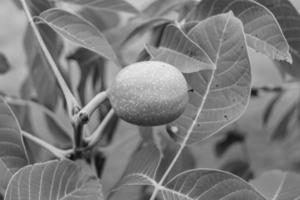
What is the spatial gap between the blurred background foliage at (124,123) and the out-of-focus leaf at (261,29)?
0.83ft

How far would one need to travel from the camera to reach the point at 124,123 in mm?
1693

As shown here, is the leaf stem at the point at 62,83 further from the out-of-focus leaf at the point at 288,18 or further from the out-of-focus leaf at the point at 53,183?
the out-of-focus leaf at the point at 288,18

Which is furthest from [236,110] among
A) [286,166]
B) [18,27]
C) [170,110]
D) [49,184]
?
[18,27]

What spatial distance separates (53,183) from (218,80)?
0.86 feet

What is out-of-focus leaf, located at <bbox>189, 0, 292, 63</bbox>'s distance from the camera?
2.43 feet

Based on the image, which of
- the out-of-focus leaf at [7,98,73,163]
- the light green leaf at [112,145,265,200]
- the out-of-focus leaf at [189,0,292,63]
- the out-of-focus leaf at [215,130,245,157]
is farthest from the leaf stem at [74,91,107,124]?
the out-of-focus leaf at [215,130,245,157]

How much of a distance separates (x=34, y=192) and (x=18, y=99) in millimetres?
682

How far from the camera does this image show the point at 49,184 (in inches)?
25.4

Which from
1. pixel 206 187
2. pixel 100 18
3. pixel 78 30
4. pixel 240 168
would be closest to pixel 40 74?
pixel 100 18

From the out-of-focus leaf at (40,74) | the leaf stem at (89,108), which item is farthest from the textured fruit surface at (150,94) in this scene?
the out-of-focus leaf at (40,74)

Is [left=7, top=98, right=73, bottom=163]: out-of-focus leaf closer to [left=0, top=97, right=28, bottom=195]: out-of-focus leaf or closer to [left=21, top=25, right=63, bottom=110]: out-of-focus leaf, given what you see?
[left=21, top=25, right=63, bottom=110]: out-of-focus leaf

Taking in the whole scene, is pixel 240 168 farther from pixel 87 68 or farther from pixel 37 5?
pixel 37 5

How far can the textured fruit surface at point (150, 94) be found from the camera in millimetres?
602

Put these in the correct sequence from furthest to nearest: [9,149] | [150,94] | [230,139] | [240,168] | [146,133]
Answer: [230,139] < [240,168] < [146,133] < [9,149] < [150,94]
